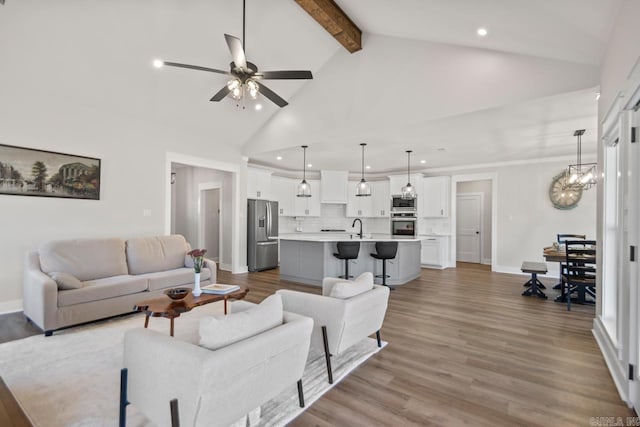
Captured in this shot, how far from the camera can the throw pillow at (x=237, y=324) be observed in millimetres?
1562

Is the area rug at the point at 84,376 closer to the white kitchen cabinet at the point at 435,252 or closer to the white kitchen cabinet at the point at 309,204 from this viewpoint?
the white kitchen cabinet at the point at 435,252

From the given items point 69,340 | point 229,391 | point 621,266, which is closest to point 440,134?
point 621,266

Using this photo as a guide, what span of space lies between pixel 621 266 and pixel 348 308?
2.14 m

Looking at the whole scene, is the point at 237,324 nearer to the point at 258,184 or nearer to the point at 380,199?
the point at 258,184

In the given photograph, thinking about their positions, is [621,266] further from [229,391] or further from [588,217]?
[588,217]

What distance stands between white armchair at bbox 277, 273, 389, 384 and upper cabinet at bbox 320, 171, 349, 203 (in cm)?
616

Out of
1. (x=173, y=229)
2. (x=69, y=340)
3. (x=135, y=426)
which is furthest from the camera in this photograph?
(x=173, y=229)

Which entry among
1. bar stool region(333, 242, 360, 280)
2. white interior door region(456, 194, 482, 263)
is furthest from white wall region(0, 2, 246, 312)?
white interior door region(456, 194, 482, 263)

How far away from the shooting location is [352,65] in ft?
16.8

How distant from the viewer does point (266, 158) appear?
24.9 ft

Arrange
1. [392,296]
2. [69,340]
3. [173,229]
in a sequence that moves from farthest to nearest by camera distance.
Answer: [173,229] < [392,296] < [69,340]

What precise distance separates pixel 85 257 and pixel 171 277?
3.49 feet

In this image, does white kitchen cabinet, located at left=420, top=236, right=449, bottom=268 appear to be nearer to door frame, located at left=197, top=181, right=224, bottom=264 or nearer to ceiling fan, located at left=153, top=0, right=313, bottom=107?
door frame, located at left=197, top=181, right=224, bottom=264

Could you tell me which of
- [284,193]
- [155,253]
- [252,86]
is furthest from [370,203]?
[252,86]
